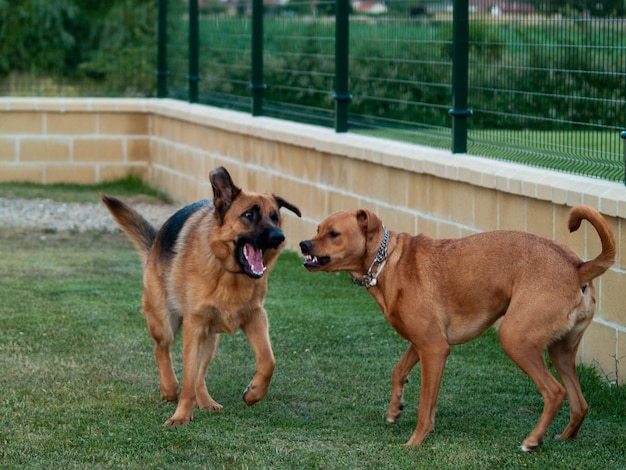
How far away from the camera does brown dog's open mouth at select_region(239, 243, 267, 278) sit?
627cm

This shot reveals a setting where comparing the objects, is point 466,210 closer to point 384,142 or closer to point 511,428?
point 384,142

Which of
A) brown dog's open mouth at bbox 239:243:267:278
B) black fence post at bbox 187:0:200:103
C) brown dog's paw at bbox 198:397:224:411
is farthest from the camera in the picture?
black fence post at bbox 187:0:200:103

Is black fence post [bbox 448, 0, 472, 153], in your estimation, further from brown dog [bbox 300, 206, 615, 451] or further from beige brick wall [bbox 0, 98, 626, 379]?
brown dog [bbox 300, 206, 615, 451]

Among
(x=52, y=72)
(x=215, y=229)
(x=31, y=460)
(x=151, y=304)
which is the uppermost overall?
(x=52, y=72)

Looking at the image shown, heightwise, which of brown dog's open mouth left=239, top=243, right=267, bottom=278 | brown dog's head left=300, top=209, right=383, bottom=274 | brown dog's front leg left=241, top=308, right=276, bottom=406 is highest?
brown dog's head left=300, top=209, right=383, bottom=274

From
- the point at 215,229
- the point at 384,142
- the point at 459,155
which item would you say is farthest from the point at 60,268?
the point at 215,229

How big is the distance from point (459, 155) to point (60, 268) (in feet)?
12.7

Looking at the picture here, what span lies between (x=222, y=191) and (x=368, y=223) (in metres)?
0.85

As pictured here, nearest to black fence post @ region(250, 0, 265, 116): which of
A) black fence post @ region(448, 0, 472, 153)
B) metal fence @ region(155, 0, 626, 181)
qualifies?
metal fence @ region(155, 0, 626, 181)

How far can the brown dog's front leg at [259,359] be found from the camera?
248 inches

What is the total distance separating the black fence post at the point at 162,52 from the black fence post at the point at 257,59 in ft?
12.3

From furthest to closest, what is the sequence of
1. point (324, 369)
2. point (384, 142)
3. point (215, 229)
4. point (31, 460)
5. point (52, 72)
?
1. point (52, 72)
2. point (384, 142)
3. point (324, 369)
4. point (215, 229)
5. point (31, 460)

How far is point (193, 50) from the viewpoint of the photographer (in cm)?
1520

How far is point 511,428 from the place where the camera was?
6.03m
